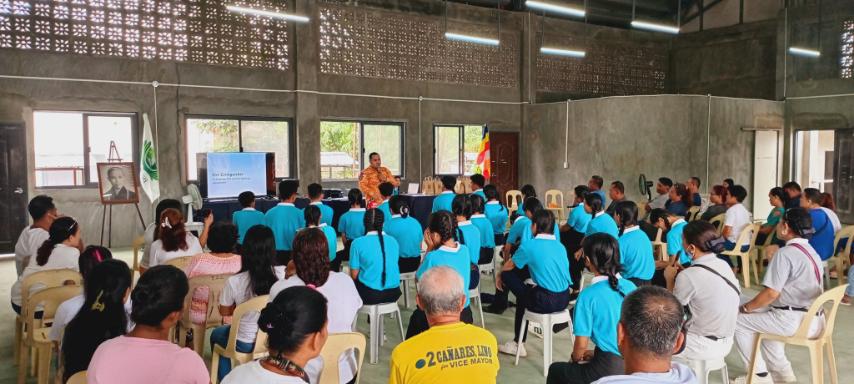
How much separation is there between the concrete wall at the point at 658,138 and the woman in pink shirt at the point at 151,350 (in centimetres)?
1101

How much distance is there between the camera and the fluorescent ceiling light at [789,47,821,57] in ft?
40.9

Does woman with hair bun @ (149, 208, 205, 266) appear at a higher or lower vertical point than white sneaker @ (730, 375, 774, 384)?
higher

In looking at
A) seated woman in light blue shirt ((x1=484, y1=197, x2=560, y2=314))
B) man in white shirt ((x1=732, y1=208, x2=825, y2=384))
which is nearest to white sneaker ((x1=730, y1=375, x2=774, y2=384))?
man in white shirt ((x1=732, y1=208, x2=825, y2=384))

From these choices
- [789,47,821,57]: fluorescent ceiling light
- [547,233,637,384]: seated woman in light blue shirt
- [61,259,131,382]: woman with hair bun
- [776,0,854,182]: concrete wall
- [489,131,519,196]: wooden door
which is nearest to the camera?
[61,259,131,382]: woman with hair bun

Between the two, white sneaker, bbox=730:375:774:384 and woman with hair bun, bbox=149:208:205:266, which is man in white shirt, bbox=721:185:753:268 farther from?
woman with hair bun, bbox=149:208:205:266

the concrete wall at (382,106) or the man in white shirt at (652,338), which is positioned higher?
the concrete wall at (382,106)

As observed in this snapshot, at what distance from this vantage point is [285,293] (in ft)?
6.51

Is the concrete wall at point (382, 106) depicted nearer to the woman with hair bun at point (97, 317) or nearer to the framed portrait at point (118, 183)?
the framed portrait at point (118, 183)

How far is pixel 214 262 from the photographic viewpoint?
399 centimetres

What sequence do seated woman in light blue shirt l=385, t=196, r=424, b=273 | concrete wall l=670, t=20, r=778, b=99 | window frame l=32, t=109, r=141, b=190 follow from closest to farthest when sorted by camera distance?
seated woman in light blue shirt l=385, t=196, r=424, b=273, window frame l=32, t=109, r=141, b=190, concrete wall l=670, t=20, r=778, b=99

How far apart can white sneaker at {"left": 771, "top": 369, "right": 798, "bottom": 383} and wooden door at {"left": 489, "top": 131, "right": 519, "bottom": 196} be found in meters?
9.55

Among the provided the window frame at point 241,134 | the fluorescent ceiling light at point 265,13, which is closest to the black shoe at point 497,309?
the fluorescent ceiling light at point 265,13

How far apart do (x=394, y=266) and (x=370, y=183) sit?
4.89m

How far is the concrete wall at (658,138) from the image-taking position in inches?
467
